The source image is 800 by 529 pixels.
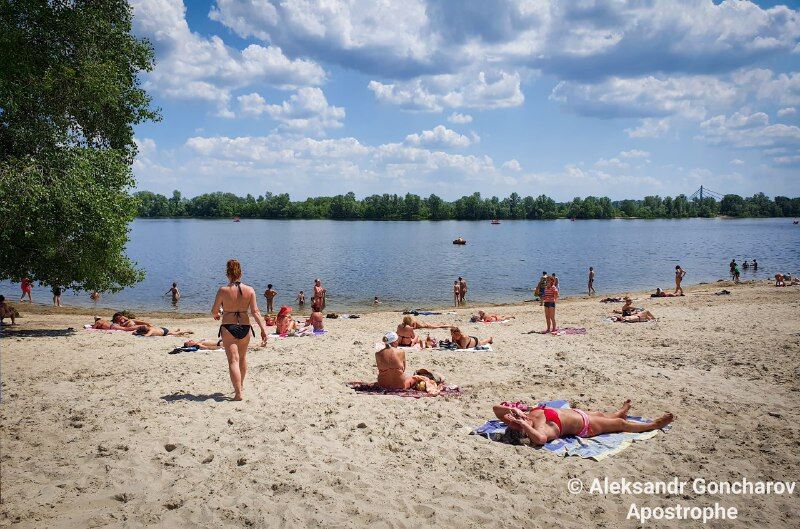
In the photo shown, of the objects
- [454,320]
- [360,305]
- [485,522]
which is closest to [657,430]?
[485,522]

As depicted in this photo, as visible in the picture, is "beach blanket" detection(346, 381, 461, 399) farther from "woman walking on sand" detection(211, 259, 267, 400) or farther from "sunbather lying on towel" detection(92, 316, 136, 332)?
"sunbather lying on towel" detection(92, 316, 136, 332)

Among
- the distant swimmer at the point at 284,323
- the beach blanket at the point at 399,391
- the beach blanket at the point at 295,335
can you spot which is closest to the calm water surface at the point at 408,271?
the beach blanket at the point at 295,335

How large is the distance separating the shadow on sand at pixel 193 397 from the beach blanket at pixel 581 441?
4.12m

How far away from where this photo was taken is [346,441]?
646cm

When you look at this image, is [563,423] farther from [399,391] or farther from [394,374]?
[394,374]

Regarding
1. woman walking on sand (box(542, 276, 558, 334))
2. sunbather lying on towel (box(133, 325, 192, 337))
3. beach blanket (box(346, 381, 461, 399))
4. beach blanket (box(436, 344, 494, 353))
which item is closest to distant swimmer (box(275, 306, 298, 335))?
sunbather lying on towel (box(133, 325, 192, 337))

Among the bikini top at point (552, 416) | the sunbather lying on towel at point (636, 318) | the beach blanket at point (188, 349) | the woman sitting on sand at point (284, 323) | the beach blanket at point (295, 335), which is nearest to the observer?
the bikini top at point (552, 416)

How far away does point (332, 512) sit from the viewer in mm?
4812

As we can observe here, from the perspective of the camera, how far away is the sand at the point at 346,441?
488 centimetres

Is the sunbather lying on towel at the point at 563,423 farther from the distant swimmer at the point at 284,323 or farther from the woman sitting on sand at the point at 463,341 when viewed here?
the distant swimmer at the point at 284,323

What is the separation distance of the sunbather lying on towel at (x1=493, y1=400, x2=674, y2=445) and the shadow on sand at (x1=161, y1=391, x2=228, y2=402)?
4.46 m

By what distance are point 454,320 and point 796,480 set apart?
15311mm

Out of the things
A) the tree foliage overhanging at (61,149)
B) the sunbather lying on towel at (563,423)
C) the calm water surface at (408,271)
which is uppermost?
the tree foliage overhanging at (61,149)

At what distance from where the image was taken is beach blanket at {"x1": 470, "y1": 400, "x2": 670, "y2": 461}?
640 cm
